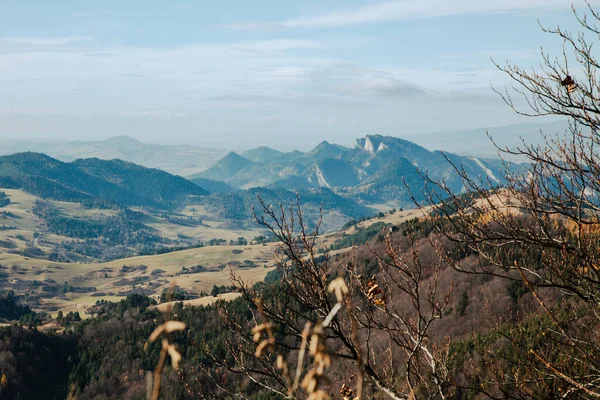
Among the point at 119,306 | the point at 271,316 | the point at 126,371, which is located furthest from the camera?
the point at 119,306

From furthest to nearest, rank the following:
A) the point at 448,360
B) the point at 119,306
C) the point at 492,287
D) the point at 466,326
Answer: the point at 119,306, the point at 492,287, the point at 466,326, the point at 448,360

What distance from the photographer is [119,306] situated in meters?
167

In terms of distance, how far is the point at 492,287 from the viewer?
86.1 m

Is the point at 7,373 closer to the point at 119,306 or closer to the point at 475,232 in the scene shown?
the point at 119,306

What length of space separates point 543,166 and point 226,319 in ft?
22.4

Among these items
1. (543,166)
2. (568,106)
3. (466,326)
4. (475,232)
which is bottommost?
(466,326)

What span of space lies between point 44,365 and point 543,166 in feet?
415

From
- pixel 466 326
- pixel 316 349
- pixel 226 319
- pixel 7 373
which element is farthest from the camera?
pixel 7 373

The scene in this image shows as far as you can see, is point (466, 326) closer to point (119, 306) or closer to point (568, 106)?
point (568, 106)

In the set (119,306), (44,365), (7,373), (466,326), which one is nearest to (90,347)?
(44,365)

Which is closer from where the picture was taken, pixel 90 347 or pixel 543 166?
pixel 543 166

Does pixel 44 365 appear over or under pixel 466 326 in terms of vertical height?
under

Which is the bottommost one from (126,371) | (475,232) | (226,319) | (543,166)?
(126,371)

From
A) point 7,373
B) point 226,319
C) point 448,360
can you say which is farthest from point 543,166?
point 7,373
